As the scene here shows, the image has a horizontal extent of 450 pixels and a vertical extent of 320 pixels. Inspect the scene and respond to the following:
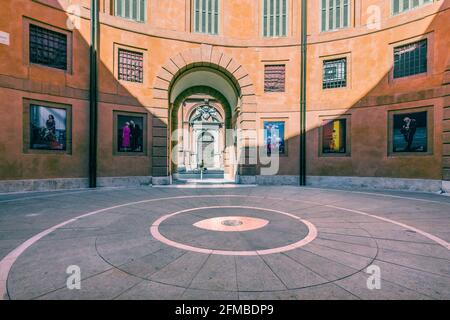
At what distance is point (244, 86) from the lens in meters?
16.2

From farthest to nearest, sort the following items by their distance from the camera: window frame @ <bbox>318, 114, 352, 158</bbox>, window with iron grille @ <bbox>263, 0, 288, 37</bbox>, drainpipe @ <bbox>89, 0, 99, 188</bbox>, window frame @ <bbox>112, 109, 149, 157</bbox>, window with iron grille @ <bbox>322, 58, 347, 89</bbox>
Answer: window with iron grille @ <bbox>263, 0, 288, 37</bbox> → window with iron grille @ <bbox>322, 58, 347, 89</bbox> → window frame @ <bbox>318, 114, 352, 158</bbox> → window frame @ <bbox>112, 109, 149, 157</bbox> → drainpipe @ <bbox>89, 0, 99, 188</bbox>

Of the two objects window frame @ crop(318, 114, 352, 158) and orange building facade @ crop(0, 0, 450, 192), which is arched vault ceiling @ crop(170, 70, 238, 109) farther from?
window frame @ crop(318, 114, 352, 158)

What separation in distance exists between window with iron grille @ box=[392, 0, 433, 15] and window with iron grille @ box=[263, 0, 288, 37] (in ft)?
20.3

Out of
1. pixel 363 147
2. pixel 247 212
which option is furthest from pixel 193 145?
pixel 247 212

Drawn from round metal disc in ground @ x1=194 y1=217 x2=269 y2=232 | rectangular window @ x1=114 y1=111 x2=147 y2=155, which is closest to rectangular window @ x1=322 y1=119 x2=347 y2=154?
round metal disc in ground @ x1=194 y1=217 x2=269 y2=232

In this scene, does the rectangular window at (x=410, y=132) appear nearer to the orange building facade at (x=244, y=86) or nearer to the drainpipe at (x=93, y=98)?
the orange building facade at (x=244, y=86)

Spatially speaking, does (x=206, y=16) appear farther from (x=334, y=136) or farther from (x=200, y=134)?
(x=200, y=134)

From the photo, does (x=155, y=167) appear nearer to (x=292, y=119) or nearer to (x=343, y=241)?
(x=292, y=119)

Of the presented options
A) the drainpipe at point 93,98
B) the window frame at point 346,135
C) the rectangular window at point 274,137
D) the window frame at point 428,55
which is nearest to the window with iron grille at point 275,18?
the rectangular window at point 274,137

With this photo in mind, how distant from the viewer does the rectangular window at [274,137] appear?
16.3m

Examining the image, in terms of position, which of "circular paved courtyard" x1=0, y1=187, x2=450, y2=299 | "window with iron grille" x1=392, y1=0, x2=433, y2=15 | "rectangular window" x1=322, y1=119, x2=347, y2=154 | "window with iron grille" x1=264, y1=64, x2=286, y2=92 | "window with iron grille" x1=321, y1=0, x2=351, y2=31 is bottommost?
"circular paved courtyard" x1=0, y1=187, x2=450, y2=299

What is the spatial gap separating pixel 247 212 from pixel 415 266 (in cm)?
451

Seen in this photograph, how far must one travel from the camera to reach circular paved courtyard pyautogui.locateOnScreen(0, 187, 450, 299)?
3205 mm

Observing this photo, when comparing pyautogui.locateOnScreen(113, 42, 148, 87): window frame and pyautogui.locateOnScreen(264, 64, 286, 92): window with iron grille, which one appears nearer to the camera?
pyautogui.locateOnScreen(113, 42, 148, 87): window frame
